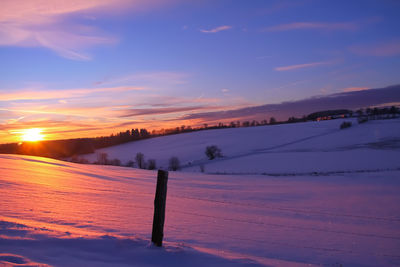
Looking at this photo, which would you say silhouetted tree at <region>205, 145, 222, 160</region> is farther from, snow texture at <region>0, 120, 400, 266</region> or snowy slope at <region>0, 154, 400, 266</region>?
snowy slope at <region>0, 154, 400, 266</region>

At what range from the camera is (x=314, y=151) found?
5272cm

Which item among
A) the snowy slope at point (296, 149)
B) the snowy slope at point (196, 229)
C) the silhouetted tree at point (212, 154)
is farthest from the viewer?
the silhouetted tree at point (212, 154)

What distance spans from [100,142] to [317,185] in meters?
93.3

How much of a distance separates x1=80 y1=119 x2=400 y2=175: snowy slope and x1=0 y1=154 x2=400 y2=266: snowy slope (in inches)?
896

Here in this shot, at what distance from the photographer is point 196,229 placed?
29.3ft

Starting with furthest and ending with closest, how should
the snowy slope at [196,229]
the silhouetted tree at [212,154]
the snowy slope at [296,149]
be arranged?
the silhouetted tree at [212,154], the snowy slope at [296,149], the snowy slope at [196,229]

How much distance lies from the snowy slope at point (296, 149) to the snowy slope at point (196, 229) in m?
22.8

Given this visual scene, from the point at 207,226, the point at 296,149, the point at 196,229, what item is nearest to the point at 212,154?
the point at 296,149

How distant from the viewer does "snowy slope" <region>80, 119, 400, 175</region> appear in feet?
139

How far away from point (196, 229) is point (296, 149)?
51126 mm

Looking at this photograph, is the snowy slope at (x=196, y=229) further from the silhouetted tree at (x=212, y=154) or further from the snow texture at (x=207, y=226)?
the silhouetted tree at (x=212, y=154)

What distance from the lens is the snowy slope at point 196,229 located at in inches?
217

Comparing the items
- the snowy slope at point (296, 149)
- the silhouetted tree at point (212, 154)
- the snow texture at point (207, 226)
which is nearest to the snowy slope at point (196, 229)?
the snow texture at point (207, 226)

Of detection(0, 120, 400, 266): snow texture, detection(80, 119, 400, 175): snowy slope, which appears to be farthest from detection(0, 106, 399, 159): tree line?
detection(0, 120, 400, 266): snow texture
